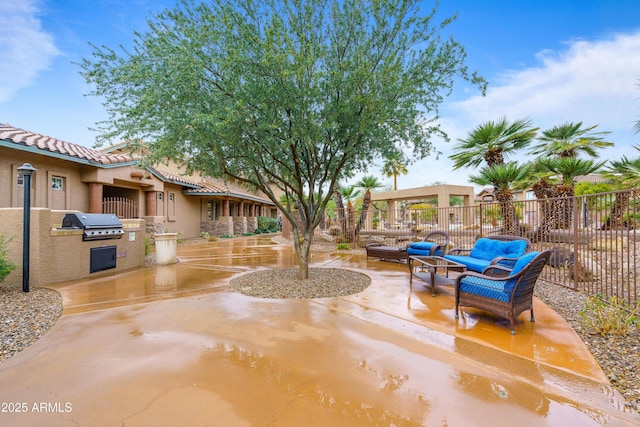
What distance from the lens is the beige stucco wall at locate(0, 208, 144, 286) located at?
6.07 metres

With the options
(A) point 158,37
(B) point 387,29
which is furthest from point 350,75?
(A) point 158,37

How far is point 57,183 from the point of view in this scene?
10828 millimetres

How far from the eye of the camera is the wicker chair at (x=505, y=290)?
384 centimetres

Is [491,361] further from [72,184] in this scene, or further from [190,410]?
[72,184]

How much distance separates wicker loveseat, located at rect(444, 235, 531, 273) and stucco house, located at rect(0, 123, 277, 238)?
6372 mm

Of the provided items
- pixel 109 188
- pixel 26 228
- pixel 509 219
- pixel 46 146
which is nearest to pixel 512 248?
pixel 509 219

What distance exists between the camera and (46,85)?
11117 mm

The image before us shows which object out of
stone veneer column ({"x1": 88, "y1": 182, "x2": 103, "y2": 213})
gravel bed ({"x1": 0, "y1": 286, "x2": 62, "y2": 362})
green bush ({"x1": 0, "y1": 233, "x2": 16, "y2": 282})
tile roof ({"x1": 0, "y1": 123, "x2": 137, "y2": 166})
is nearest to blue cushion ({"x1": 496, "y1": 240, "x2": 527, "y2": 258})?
gravel bed ({"x1": 0, "y1": 286, "x2": 62, "y2": 362})

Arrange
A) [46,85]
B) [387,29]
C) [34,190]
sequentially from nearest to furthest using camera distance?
1. [387,29]
2. [34,190]
3. [46,85]

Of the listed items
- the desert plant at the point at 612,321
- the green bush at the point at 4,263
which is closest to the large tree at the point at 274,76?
the green bush at the point at 4,263

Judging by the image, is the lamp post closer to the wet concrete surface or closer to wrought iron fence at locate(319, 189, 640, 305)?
the wet concrete surface

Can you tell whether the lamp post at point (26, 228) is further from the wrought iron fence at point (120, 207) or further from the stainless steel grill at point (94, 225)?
the wrought iron fence at point (120, 207)

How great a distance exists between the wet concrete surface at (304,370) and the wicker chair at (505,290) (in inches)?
11.3

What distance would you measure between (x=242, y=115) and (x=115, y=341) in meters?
3.91
